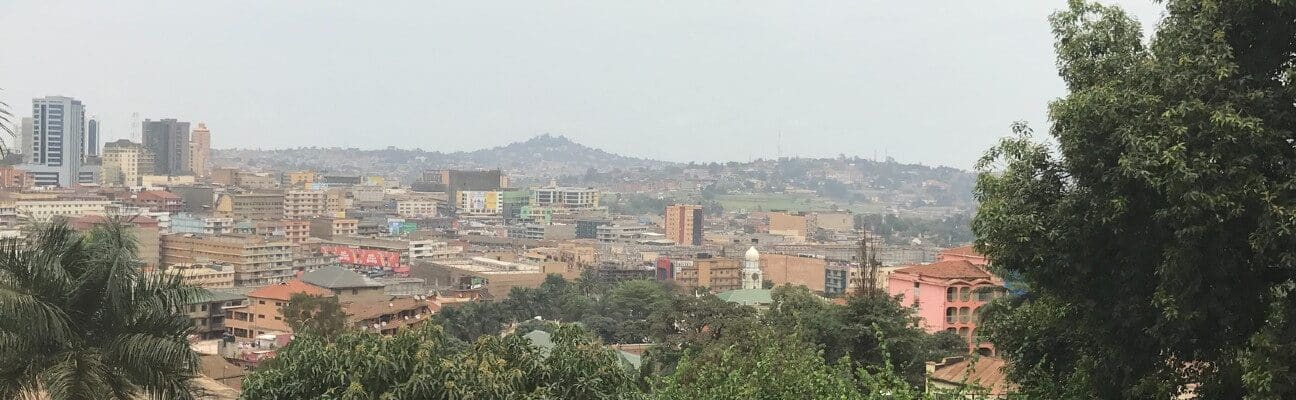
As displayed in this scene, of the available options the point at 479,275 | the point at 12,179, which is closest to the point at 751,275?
the point at 479,275

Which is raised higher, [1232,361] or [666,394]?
[1232,361]

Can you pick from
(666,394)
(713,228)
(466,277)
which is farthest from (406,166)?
(666,394)

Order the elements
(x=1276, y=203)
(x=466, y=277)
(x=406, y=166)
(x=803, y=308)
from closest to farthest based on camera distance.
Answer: (x=1276, y=203) < (x=803, y=308) < (x=466, y=277) < (x=406, y=166)

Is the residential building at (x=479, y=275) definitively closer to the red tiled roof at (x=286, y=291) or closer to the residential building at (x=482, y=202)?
the red tiled roof at (x=286, y=291)

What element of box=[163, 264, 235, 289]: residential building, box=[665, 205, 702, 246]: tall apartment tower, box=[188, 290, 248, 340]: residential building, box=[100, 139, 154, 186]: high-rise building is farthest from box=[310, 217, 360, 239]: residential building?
box=[188, 290, 248, 340]: residential building

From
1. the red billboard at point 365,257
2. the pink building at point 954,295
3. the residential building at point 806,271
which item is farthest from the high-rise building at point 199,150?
the pink building at point 954,295

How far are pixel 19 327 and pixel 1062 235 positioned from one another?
3.28 m

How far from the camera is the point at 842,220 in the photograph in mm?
81062

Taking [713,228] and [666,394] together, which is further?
[713,228]

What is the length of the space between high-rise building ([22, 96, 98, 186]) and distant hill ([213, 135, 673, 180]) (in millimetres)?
51416

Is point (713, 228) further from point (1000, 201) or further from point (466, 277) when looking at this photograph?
point (1000, 201)

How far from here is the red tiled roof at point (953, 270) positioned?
1684 centimetres

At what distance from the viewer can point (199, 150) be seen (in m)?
91.1

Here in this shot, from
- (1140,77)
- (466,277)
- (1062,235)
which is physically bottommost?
(466,277)
